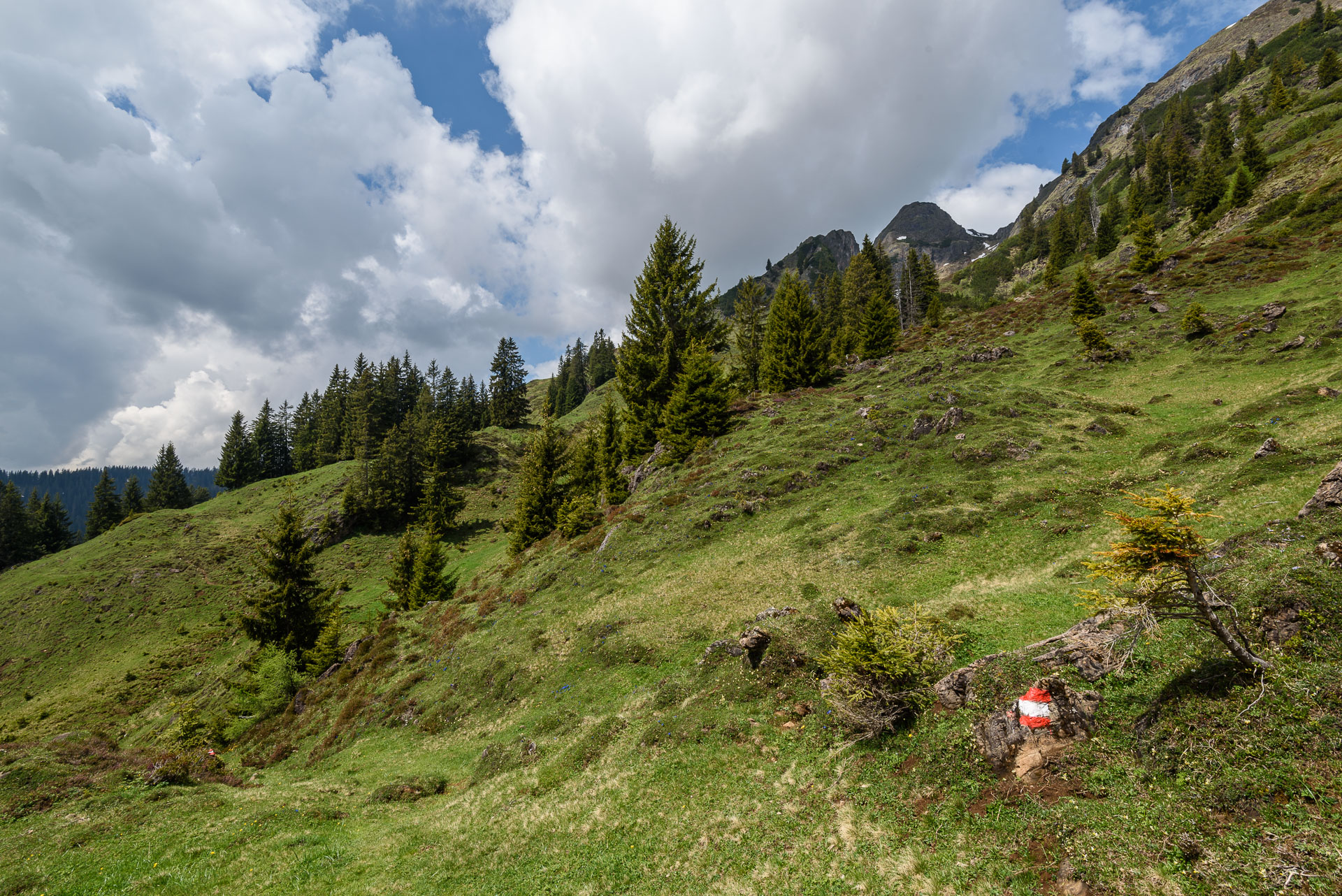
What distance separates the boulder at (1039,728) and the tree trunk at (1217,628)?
269 centimetres

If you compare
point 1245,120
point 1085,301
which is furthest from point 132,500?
point 1245,120

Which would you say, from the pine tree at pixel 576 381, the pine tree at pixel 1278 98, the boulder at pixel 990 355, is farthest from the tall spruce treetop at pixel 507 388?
the pine tree at pixel 1278 98

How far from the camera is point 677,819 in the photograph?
12.9 meters

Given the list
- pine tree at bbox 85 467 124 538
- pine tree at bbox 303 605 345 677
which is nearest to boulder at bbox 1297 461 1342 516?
pine tree at bbox 303 605 345 677

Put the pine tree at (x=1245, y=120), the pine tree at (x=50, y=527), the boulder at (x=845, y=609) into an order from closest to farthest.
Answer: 1. the boulder at (x=845, y=609)
2. the pine tree at (x=50, y=527)
3. the pine tree at (x=1245, y=120)

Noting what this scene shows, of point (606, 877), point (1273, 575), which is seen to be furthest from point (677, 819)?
point (1273, 575)

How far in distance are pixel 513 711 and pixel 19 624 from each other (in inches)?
3255

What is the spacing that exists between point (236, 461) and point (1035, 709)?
143 metres

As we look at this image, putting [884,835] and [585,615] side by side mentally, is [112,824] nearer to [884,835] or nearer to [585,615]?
[585,615]

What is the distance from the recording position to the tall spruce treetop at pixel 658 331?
5459 cm

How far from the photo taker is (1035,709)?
980 centimetres

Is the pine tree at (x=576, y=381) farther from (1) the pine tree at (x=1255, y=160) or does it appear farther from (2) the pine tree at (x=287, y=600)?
(1) the pine tree at (x=1255, y=160)

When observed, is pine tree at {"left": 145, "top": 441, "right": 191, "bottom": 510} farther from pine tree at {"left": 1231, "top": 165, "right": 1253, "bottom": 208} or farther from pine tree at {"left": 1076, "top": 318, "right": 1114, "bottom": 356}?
pine tree at {"left": 1231, "top": 165, "right": 1253, "bottom": 208}

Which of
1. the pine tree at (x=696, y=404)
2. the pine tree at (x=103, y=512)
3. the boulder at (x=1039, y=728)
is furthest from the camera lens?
the pine tree at (x=103, y=512)
